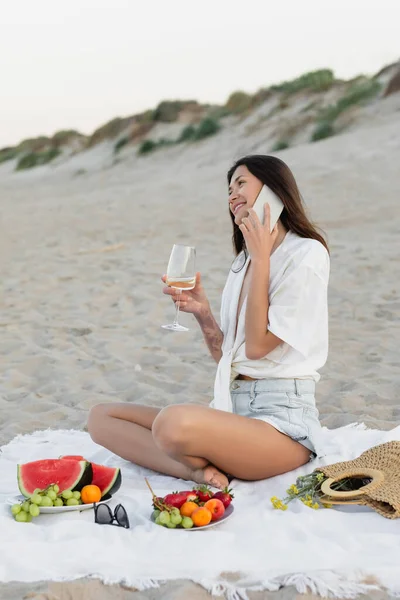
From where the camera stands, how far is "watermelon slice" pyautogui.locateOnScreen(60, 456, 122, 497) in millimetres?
3434

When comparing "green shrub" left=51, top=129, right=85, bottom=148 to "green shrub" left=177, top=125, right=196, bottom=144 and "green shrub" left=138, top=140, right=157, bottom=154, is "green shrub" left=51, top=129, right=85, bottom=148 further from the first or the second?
"green shrub" left=177, top=125, right=196, bottom=144

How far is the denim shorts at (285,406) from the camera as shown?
3.53m

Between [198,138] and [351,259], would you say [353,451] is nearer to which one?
[351,259]

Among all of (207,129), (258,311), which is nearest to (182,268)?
(258,311)

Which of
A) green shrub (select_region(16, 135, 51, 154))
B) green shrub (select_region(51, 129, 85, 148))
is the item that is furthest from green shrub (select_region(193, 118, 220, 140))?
green shrub (select_region(16, 135, 51, 154))

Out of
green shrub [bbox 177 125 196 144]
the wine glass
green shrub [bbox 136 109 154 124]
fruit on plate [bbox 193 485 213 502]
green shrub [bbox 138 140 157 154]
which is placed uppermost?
green shrub [bbox 136 109 154 124]

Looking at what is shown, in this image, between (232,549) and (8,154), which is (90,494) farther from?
(8,154)

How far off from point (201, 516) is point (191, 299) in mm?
1133

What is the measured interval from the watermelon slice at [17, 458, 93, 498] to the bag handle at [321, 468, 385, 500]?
1059 millimetres

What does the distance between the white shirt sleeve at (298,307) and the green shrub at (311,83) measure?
72.8ft

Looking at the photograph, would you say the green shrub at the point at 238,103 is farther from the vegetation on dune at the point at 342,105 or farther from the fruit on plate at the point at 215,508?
the fruit on plate at the point at 215,508

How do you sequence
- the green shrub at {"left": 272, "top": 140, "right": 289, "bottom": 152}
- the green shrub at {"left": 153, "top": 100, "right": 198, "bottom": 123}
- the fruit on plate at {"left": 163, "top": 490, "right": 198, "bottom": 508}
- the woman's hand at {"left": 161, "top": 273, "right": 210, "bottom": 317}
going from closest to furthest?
the fruit on plate at {"left": 163, "top": 490, "right": 198, "bottom": 508} → the woman's hand at {"left": 161, "top": 273, "right": 210, "bottom": 317} → the green shrub at {"left": 272, "top": 140, "right": 289, "bottom": 152} → the green shrub at {"left": 153, "top": 100, "right": 198, "bottom": 123}

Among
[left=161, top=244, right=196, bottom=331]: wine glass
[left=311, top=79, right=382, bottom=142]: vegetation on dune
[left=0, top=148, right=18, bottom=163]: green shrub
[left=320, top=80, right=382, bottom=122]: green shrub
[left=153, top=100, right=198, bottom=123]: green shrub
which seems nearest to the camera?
[left=161, top=244, right=196, bottom=331]: wine glass

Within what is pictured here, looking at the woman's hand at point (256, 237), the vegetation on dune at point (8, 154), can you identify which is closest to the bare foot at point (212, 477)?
the woman's hand at point (256, 237)
